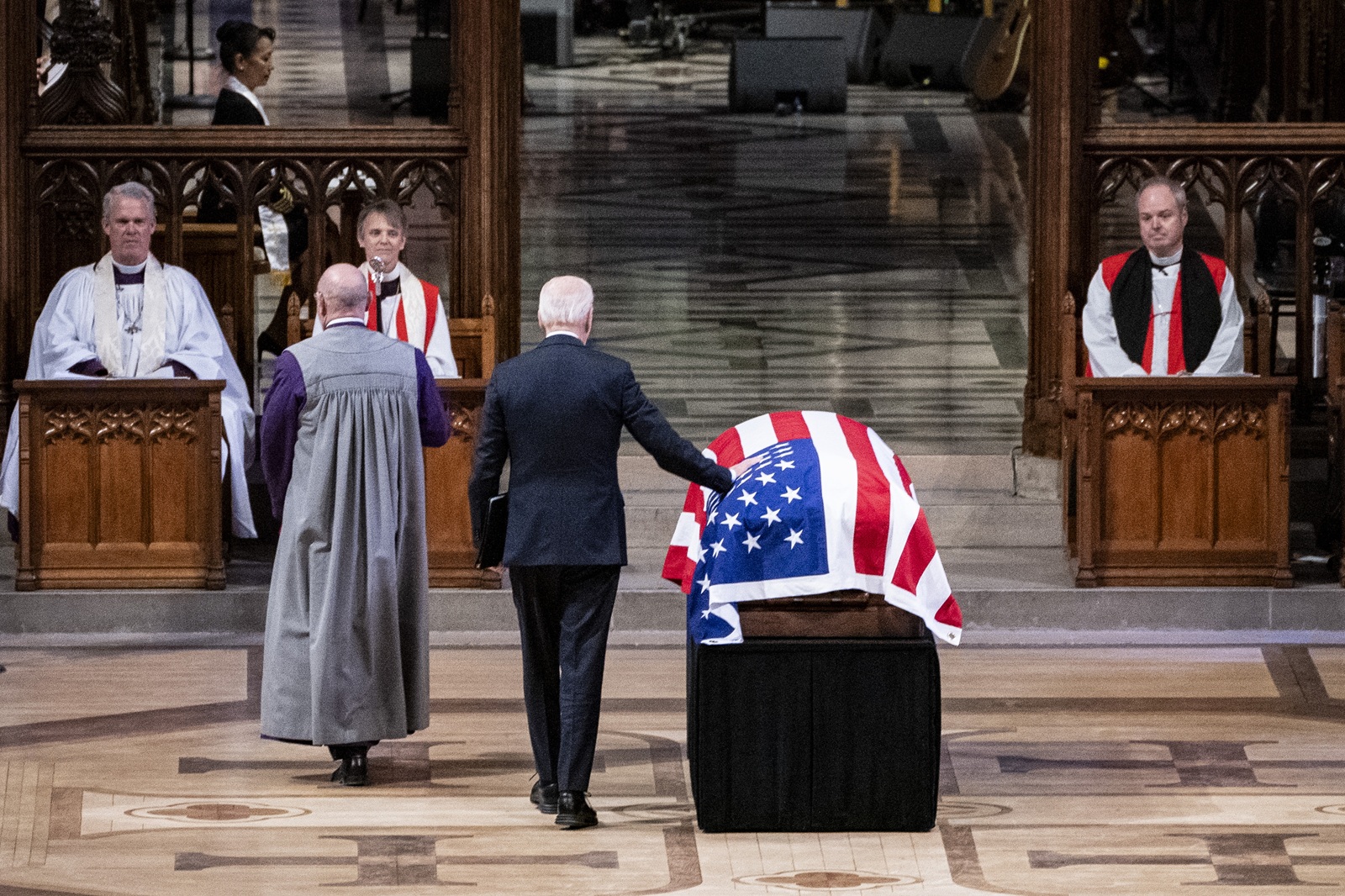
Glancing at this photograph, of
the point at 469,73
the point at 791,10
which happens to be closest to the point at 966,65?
the point at 791,10

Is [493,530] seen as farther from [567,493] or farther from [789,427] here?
[789,427]

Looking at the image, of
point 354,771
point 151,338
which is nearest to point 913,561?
point 354,771

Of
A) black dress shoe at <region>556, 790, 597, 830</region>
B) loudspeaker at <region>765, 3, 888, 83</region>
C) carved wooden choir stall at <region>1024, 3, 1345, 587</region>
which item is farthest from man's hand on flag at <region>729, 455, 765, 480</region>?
loudspeaker at <region>765, 3, 888, 83</region>

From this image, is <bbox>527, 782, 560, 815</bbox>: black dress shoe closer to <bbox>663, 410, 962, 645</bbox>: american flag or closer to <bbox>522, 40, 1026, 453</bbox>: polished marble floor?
<bbox>663, 410, 962, 645</bbox>: american flag

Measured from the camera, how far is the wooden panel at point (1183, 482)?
8.41 metres

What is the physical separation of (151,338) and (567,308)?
9.20ft

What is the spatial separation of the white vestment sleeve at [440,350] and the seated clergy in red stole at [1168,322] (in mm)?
2234

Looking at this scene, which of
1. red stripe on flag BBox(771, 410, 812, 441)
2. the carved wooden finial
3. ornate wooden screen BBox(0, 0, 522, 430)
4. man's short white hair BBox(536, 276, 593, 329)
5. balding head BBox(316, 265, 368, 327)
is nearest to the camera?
man's short white hair BBox(536, 276, 593, 329)

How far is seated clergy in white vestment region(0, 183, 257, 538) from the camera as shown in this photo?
866cm

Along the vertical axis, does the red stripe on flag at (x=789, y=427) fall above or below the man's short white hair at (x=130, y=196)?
below

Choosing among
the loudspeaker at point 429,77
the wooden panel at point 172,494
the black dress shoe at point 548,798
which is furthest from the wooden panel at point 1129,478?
the loudspeaker at point 429,77

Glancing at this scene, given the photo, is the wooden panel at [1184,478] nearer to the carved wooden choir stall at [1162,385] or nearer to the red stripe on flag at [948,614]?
the carved wooden choir stall at [1162,385]

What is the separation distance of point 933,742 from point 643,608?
234 cm

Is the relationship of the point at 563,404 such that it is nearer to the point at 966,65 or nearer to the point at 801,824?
the point at 801,824
